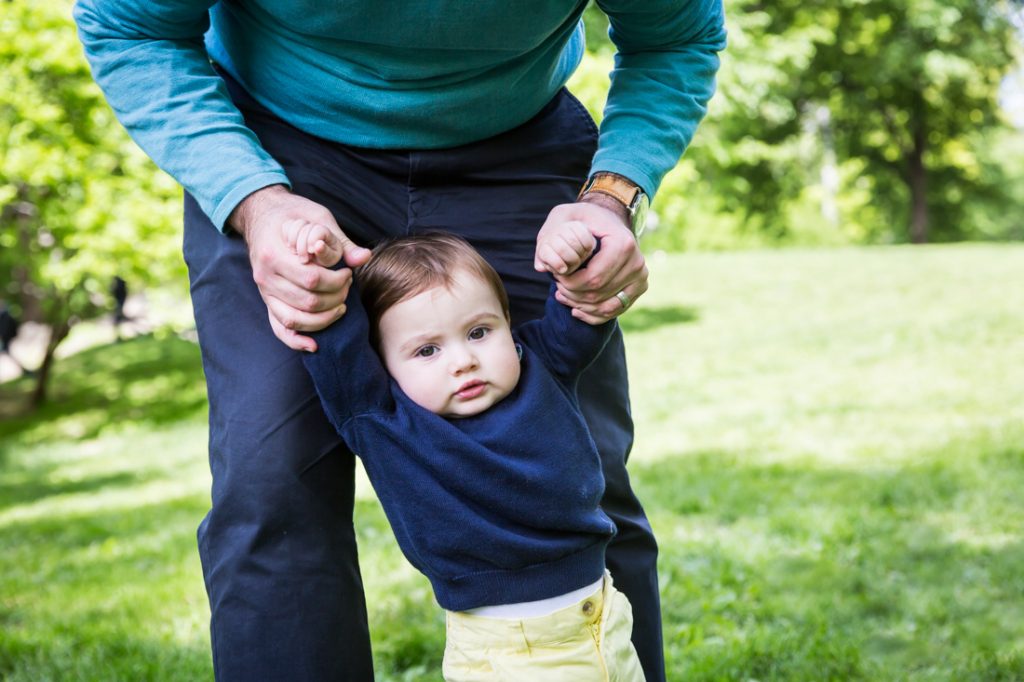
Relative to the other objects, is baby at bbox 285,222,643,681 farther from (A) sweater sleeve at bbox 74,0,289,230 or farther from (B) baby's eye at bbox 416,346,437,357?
(A) sweater sleeve at bbox 74,0,289,230

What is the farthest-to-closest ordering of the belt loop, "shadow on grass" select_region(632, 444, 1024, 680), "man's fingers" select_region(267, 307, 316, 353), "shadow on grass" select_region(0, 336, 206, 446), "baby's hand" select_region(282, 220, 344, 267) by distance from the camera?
"shadow on grass" select_region(0, 336, 206, 446) → "shadow on grass" select_region(632, 444, 1024, 680) → the belt loop → "man's fingers" select_region(267, 307, 316, 353) → "baby's hand" select_region(282, 220, 344, 267)

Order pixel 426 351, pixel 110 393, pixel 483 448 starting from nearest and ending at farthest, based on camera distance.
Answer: pixel 483 448 → pixel 426 351 → pixel 110 393

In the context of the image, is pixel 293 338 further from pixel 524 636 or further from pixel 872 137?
pixel 872 137

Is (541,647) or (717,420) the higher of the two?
(541,647)

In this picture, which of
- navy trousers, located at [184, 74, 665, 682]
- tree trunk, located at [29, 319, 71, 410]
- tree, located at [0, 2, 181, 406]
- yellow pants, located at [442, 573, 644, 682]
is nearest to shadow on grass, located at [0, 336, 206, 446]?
tree trunk, located at [29, 319, 71, 410]

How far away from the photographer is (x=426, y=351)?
1.80 metres

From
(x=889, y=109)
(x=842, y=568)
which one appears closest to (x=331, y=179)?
(x=842, y=568)

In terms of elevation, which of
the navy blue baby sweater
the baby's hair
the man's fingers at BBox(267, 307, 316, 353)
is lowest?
the navy blue baby sweater

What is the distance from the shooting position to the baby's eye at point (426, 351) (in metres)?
1.80

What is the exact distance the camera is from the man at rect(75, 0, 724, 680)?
1.59 metres

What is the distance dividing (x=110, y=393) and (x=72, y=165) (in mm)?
5529

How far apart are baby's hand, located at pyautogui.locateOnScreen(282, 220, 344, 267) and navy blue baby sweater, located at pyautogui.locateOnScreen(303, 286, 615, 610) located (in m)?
0.16

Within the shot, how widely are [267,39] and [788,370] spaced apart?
825cm

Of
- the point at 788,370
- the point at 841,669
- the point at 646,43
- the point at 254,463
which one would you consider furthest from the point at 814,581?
the point at 788,370
